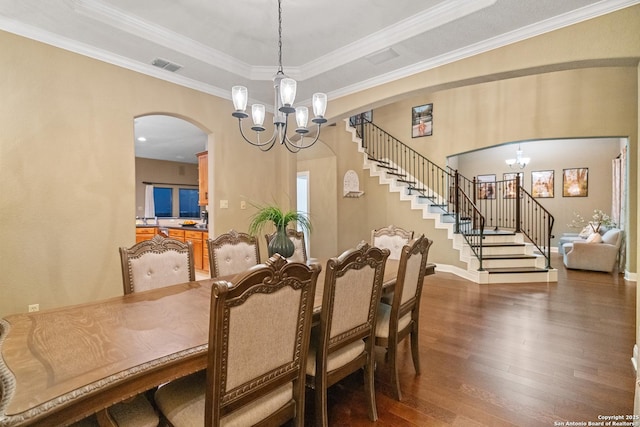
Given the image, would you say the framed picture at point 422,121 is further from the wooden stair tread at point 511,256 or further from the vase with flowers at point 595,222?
the vase with flowers at point 595,222

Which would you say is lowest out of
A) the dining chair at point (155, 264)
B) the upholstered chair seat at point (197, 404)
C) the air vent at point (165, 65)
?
the upholstered chair seat at point (197, 404)

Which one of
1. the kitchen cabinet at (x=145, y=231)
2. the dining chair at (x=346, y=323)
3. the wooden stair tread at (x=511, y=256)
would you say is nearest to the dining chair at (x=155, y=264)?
the dining chair at (x=346, y=323)

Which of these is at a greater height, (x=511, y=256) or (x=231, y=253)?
(x=231, y=253)

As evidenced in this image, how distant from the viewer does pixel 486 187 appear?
932 centimetres

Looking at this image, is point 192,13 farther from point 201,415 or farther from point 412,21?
point 201,415

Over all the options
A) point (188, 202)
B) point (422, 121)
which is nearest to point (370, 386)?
point (422, 121)

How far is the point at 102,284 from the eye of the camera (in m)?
3.18

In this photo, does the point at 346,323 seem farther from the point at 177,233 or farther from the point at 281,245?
the point at 177,233

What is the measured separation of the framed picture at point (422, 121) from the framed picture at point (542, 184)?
3827mm

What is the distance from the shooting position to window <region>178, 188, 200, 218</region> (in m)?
10.4

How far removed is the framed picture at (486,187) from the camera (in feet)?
30.2

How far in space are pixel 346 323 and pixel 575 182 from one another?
9.33 meters

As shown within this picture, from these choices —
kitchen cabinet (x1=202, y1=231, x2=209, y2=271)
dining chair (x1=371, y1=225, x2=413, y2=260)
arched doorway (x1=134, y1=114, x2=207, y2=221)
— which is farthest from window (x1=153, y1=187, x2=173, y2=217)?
dining chair (x1=371, y1=225, x2=413, y2=260)

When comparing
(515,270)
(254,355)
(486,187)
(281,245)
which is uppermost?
(486,187)
